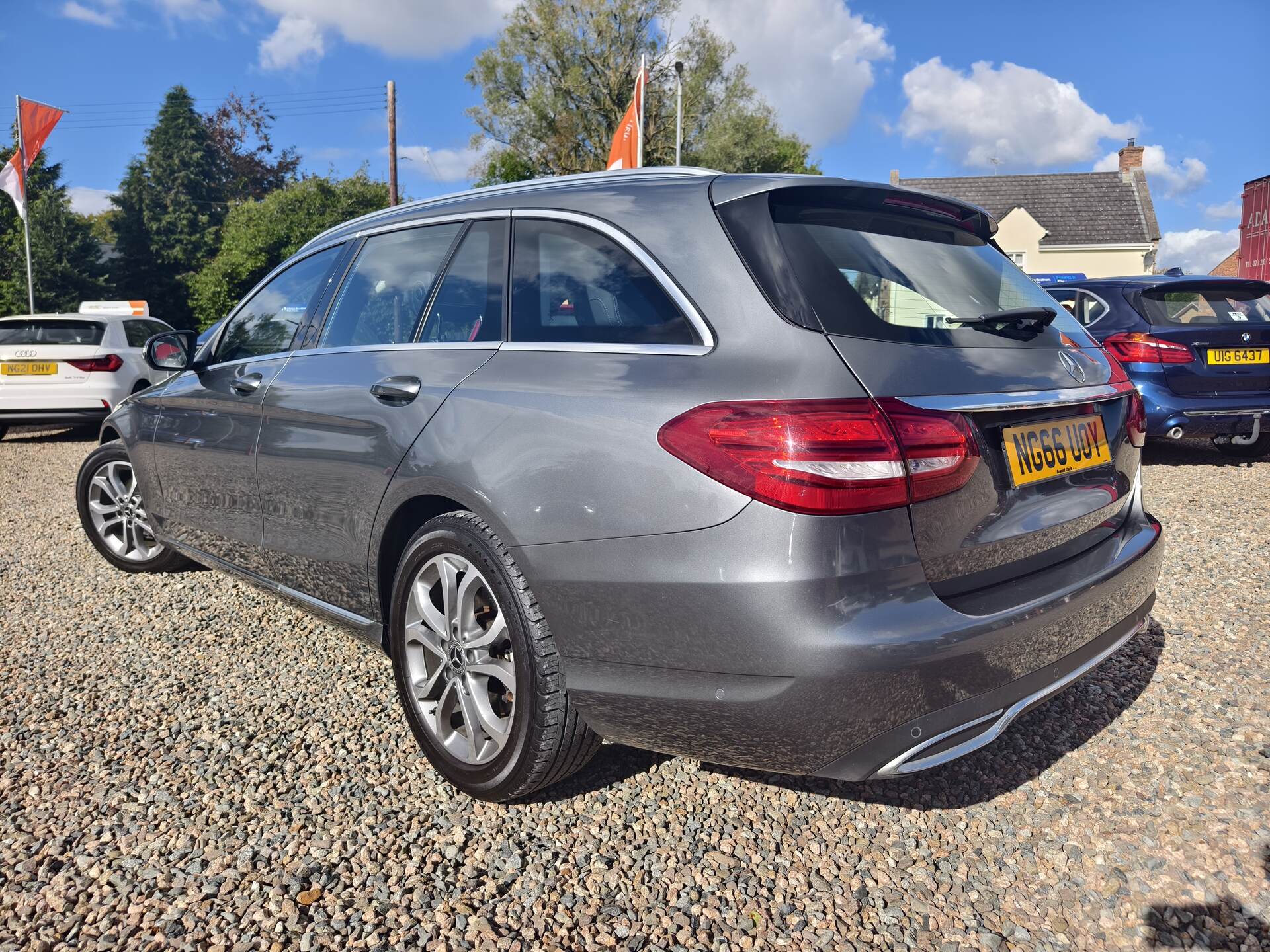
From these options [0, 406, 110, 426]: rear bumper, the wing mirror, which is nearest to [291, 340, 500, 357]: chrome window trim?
the wing mirror

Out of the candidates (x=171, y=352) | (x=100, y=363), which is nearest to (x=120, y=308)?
(x=100, y=363)

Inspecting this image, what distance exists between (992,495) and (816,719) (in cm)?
65

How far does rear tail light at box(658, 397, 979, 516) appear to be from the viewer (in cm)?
186

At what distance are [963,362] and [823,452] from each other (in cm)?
49

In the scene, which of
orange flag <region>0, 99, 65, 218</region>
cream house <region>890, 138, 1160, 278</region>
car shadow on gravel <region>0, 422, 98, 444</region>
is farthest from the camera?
cream house <region>890, 138, 1160, 278</region>

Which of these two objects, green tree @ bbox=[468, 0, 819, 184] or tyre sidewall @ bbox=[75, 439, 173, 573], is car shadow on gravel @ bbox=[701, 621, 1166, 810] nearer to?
tyre sidewall @ bbox=[75, 439, 173, 573]

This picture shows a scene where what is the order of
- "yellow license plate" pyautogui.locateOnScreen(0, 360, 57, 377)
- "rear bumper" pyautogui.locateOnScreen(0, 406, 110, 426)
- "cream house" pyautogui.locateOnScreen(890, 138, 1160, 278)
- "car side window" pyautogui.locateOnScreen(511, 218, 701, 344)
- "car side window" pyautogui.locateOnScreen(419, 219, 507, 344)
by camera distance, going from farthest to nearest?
"cream house" pyautogui.locateOnScreen(890, 138, 1160, 278)
"rear bumper" pyautogui.locateOnScreen(0, 406, 110, 426)
"yellow license plate" pyautogui.locateOnScreen(0, 360, 57, 377)
"car side window" pyautogui.locateOnScreen(419, 219, 507, 344)
"car side window" pyautogui.locateOnScreen(511, 218, 701, 344)

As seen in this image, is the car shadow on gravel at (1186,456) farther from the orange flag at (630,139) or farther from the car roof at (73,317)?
the car roof at (73,317)

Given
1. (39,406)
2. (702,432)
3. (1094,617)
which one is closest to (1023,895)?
(1094,617)

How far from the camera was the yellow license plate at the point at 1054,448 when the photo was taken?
85.1 inches

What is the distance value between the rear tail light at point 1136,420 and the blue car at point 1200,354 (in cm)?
504

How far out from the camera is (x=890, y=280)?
2297 millimetres

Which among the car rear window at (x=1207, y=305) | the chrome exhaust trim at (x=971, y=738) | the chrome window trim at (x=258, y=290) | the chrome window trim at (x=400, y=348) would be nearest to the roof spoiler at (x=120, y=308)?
the chrome window trim at (x=258, y=290)

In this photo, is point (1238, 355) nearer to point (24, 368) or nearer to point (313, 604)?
point (313, 604)
